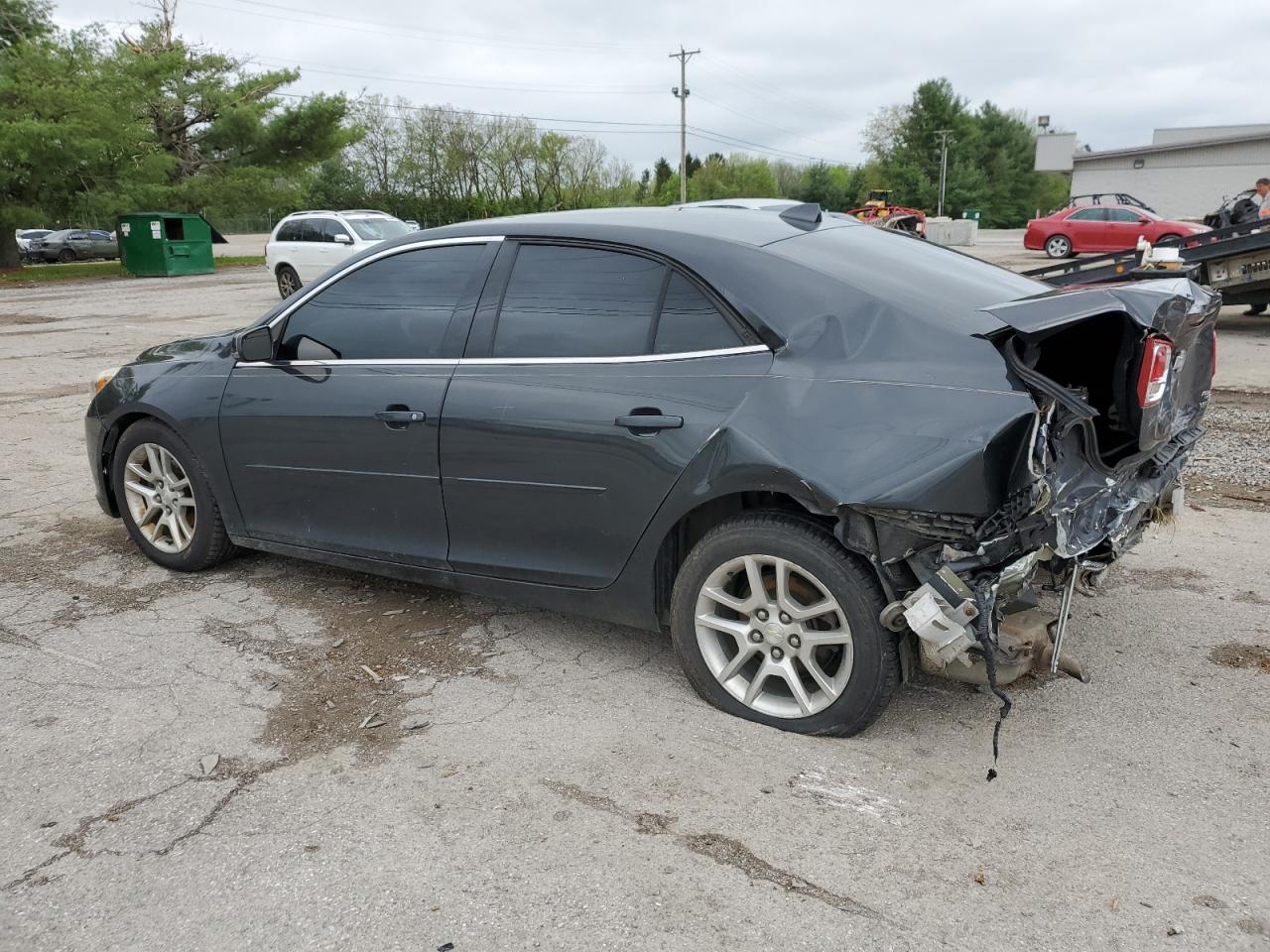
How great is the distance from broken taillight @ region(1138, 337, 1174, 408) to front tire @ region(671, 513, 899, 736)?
1.04 meters

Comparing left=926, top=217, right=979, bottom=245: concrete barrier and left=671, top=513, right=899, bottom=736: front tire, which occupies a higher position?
left=926, top=217, right=979, bottom=245: concrete barrier

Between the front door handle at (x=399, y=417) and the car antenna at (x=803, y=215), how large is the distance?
1.62m

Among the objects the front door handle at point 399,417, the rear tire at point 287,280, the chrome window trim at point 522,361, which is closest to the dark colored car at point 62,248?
the rear tire at point 287,280

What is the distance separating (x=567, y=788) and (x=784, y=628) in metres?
0.85

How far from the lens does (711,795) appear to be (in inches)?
121

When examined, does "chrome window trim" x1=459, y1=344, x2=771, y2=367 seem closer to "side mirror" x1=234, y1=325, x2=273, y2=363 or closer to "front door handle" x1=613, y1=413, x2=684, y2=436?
"front door handle" x1=613, y1=413, x2=684, y2=436

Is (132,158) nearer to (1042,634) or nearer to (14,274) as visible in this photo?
(14,274)

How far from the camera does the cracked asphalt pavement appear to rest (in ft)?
8.40

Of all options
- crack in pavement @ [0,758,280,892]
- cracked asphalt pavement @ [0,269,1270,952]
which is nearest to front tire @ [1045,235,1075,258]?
cracked asphalt pavement @ [0,269,1270,952]

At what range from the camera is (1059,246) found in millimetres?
30672

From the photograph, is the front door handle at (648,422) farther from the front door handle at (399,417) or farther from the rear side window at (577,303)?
the front door handle at (399,417)

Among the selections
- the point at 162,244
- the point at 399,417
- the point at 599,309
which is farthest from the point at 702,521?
the point at 162,244

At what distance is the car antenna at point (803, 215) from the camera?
4051 mm

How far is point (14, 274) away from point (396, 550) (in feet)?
105
